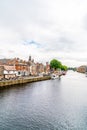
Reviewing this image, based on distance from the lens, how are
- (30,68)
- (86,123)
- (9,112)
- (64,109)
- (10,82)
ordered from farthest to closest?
(30,68), (10,82), (64,109), (9,112), (86,123)

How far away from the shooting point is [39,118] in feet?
90.3

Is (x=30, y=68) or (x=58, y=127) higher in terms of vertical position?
(x=30, y=68)

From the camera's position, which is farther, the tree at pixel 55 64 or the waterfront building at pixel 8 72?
the tree at pixel 55 64

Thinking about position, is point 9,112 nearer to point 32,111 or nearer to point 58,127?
point 32,111

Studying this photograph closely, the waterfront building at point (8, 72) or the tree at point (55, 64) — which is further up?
the tree at point (55, 64)

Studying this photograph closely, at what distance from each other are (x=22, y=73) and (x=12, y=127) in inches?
3147

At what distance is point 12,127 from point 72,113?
11376 millimetres

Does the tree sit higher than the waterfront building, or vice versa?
the tree

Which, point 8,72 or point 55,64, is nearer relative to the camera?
point 8,72

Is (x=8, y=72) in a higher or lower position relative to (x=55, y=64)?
lower

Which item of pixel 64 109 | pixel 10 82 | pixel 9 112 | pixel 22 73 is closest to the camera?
pixel 9 112

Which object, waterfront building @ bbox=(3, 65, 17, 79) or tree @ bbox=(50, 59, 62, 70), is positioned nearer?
waterfront building @ bbox=(3, 65, 17, 79)

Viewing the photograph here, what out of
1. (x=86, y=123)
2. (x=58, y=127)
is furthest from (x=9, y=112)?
(x=86, y=123)

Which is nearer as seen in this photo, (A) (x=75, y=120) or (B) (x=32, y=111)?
(A) (x=75, y=120)
